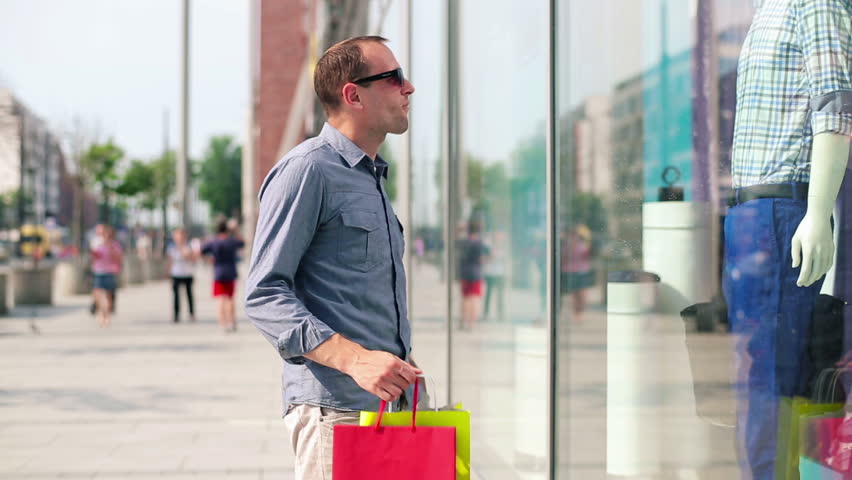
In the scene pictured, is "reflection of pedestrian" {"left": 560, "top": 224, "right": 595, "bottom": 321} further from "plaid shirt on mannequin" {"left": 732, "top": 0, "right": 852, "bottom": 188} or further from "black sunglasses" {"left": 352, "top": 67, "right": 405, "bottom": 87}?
"black sunglasses" {"left": 352, "top": 67, "right": 405, "bottom": 87}

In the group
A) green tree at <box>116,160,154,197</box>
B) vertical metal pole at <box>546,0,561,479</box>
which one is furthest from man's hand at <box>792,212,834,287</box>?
green tree at <box>116,160,154,197</box>

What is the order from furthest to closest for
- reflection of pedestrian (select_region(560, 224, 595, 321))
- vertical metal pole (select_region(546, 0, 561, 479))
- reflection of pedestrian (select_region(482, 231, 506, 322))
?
reflection of pedestrian (select_region(482, 231, 506, 322)), vertical metal pole (select_region(546, 0, 561, 479)), reflection of pedestrian (select_region(560, 224, 595, 321))

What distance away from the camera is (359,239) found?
7.79ft

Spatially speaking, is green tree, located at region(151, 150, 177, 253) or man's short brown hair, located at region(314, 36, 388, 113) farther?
green tree, located at region(151, 150, 177, 253)

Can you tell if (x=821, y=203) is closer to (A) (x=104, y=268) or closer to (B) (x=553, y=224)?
(B) (x=553, y=224)

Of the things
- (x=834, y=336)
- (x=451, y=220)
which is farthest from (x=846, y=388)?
(x=451, y=220)

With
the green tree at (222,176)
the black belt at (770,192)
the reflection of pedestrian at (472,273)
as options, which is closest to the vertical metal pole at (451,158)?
the reflection of pedestrian at (472,273)

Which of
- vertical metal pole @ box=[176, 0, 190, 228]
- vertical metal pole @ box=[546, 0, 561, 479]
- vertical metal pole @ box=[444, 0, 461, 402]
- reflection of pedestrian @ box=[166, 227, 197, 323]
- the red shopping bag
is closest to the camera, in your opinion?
the red shopping bag

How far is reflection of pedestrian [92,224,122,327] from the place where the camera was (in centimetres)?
1659

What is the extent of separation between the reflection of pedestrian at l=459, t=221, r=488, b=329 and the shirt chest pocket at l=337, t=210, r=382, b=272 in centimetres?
297

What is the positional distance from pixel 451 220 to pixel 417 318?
1.41 meters

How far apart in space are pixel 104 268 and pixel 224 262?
272cm

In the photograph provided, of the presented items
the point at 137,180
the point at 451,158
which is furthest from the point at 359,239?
the point at 137,180

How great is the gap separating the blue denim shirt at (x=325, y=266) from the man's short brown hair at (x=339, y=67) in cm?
9
